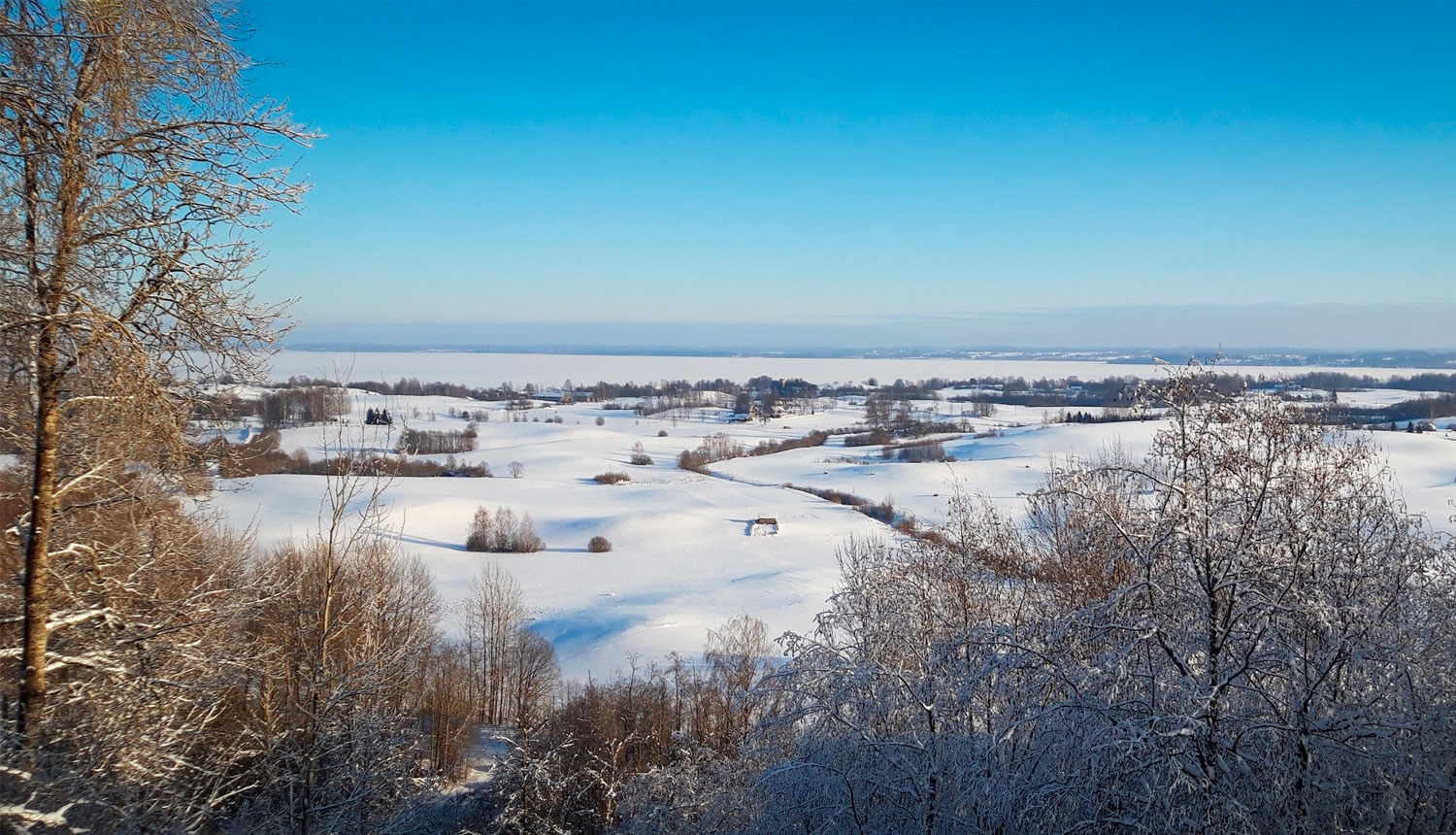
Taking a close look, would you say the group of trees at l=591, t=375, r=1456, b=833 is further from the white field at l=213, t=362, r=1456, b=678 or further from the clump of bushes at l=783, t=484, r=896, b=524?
the clump of bushes at l=783, t=484, r=896, b=524

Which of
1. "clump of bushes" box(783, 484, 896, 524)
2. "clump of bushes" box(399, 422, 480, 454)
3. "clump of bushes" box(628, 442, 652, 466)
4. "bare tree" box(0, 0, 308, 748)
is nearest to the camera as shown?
"bare tree" box(0, 0, 308, 748)

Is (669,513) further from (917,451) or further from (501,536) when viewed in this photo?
(917,451)

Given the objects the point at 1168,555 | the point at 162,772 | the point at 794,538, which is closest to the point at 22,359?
the point at 162,772

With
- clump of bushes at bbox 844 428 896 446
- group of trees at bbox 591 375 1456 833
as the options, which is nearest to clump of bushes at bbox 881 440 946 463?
clump of bushes at bbox 844 428 896 446

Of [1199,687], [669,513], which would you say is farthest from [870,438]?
[1199,687]

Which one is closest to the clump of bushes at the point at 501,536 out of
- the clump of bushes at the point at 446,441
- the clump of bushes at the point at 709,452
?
the clump of bushes at the point at 709,452

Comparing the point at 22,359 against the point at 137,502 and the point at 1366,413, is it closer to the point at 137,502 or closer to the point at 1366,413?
the point at 137,502

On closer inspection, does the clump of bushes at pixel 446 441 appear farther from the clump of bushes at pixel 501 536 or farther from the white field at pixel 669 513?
the clump of bushes at pixel 501 536
